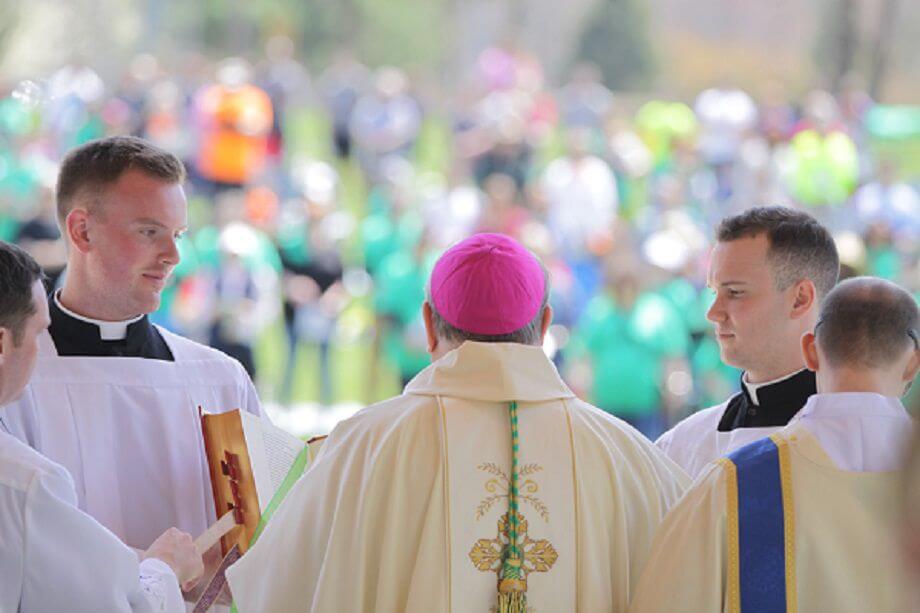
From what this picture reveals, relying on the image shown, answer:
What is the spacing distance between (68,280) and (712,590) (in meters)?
2.19

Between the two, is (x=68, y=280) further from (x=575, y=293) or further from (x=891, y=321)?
(x=575, y=293)

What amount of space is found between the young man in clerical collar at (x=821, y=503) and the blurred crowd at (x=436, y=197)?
815 cm

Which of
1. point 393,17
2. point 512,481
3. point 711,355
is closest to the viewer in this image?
point 512,481

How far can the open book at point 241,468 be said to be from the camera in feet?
12.7

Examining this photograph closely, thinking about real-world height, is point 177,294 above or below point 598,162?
below

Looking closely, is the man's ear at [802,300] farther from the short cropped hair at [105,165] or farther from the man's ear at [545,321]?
the short cropped hair at [105,165]

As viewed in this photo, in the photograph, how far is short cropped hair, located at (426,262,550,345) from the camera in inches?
136

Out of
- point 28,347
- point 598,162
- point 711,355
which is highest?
point 598,162

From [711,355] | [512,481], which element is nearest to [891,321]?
[512,481]

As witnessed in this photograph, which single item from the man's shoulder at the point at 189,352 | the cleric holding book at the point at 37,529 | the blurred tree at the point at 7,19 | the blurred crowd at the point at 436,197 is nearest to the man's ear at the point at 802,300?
the man's shoulder at the point at 189,352

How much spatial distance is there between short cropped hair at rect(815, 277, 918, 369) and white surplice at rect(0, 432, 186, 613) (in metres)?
1.68

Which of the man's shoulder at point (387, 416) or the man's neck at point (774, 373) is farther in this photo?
the man's neck at point (774, 373)

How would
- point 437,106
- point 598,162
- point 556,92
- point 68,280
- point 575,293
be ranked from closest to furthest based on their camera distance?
1. point 68,280
2. point 575,293
3. point 598,162
4. point 437,106
5. point 556,92

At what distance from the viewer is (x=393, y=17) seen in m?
22.4
